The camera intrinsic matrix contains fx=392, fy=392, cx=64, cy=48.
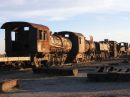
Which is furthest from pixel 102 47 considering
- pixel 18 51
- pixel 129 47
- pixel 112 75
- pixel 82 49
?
pixel 112 75

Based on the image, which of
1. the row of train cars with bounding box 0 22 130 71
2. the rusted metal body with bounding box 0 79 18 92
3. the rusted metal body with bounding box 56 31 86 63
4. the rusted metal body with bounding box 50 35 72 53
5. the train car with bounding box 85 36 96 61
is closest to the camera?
the rusted metal body with bounding box 0 79 18 92

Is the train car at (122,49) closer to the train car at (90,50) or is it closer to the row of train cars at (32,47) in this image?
the train car at (90,50)

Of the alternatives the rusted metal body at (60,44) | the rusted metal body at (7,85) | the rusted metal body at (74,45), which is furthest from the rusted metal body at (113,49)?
the rusted metal body at (7,85)

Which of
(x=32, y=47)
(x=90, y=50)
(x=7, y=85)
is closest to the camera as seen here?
(x=7, y=85)

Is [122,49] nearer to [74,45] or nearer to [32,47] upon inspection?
[74,45]

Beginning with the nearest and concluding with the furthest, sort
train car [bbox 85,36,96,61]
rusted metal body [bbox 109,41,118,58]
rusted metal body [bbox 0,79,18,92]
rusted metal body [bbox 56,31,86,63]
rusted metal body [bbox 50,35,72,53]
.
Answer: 1. rusted metal body [bbox 0,79,18,92]
2. rusted metal body [bbox 50,35,72,53]
3. rusted metal body [bbox 56,31,86,63]
4. train car [bbox 85,36,96,61]
5. rusted metal body [bbox 109,41,118,58]

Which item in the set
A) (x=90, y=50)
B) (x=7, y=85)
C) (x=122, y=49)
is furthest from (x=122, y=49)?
(x=7, y=85)

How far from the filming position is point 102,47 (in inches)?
2190

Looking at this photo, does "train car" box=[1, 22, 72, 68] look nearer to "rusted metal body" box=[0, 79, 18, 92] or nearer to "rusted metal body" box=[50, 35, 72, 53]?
"rusted metal body" box=[50, 35, 72, 53]

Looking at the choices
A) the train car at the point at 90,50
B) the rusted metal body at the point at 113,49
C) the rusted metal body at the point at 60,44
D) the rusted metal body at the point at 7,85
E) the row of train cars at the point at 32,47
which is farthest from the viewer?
the rusted metal body at the point at 113,49

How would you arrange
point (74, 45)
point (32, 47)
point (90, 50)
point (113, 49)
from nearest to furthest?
1. point (32, 47)
2. point (74, 45)
3. point (90, 50)
4. point (113, 49)

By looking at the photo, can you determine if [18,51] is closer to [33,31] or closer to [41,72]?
[33,31]

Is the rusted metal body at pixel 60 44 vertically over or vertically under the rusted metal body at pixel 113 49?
over

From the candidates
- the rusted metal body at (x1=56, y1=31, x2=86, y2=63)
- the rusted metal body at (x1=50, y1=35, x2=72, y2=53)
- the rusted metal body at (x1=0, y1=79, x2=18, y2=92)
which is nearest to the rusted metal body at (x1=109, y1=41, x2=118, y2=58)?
the rusted metal body at (x1=56, y1=31, x2=86, y2=63)
